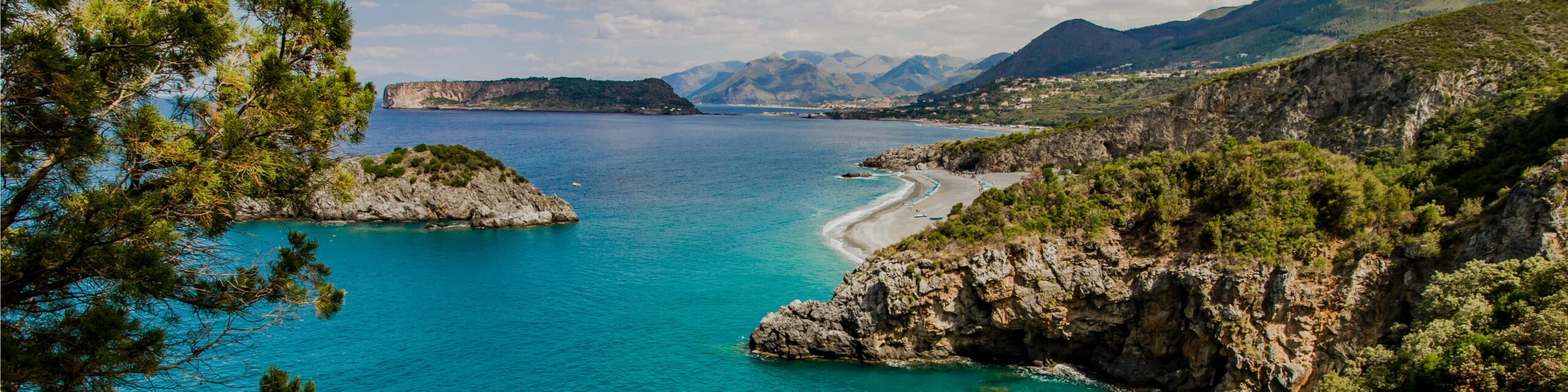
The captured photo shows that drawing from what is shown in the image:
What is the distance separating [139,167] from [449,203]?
59457mm

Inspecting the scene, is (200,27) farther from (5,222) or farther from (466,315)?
(466,315)

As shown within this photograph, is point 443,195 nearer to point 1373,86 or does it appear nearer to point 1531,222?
point 1531,222

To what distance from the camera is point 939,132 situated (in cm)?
19500

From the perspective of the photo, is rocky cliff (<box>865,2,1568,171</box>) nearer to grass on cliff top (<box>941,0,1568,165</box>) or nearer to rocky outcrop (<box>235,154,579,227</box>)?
grass on cliff top (<box>941,0,1568,165</box>)

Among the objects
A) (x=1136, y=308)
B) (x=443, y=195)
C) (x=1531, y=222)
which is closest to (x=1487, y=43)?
(x=1531, y=222)

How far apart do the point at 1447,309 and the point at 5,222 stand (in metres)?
31.3

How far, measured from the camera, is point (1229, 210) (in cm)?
2883

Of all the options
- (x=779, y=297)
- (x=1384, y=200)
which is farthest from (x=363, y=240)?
(x=1384, y=200)

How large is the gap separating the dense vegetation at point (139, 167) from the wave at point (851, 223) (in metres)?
41.5

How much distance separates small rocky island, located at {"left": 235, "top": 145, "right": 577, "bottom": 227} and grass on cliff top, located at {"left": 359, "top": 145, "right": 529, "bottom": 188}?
0.05 m

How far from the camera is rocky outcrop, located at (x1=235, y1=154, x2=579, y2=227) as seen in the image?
63.2 metres

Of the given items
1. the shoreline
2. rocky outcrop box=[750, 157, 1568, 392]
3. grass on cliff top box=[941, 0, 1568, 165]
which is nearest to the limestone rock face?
rocky outcrop box=[750, 157, 1568, 392]

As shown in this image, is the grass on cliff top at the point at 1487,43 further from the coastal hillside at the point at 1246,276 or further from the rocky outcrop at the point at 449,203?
the rocky outcrop at the point at 449,203

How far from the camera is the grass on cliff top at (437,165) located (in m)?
64.9
